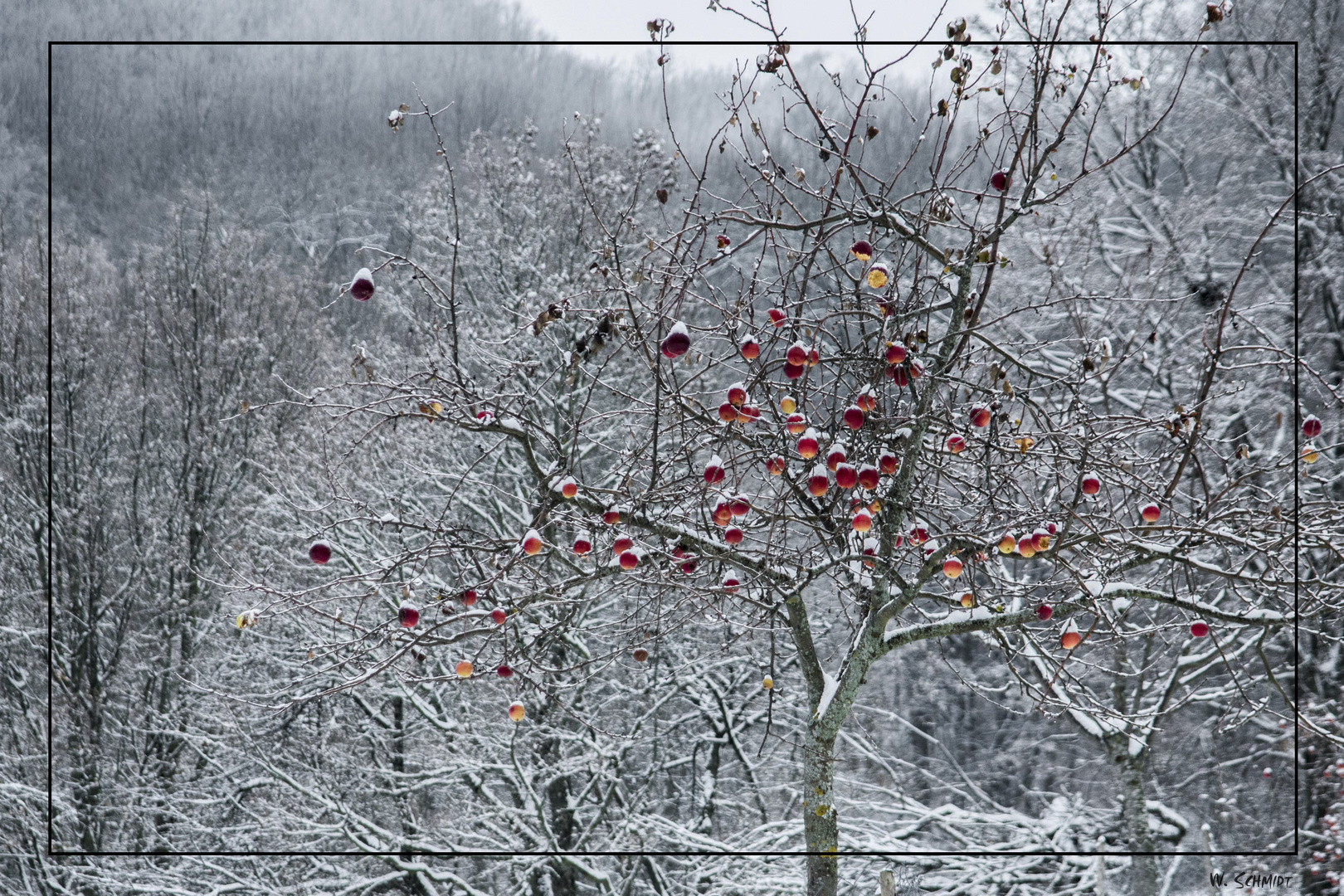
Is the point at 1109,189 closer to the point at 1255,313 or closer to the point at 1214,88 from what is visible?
the point at 1214,88

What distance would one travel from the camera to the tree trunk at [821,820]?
2.72 m

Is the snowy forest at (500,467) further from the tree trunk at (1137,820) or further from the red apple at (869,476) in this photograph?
the red apple at (869,476)

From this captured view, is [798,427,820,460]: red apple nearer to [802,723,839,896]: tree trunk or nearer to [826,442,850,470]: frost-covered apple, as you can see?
[826,442,850,470]: frost-covered apple

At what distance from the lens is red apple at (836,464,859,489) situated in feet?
6.43

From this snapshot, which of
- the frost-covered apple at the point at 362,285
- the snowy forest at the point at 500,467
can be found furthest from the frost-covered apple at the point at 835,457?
the snowy forest at the point at 500,467

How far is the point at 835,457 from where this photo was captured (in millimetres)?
2035

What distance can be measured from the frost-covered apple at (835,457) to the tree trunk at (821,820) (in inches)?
41.3

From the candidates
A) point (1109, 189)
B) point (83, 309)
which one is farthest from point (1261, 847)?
point (83, 309)

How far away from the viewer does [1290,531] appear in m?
2.38

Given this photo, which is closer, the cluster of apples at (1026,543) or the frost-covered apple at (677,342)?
the frost-covered apple at (677,342)

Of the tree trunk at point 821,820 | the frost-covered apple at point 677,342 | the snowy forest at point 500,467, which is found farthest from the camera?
the snowy forest at point 500,467

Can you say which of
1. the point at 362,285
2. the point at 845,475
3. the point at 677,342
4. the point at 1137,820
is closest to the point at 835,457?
the point at 845,475

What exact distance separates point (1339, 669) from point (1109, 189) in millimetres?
3592

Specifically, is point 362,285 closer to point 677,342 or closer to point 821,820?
point 677,342
